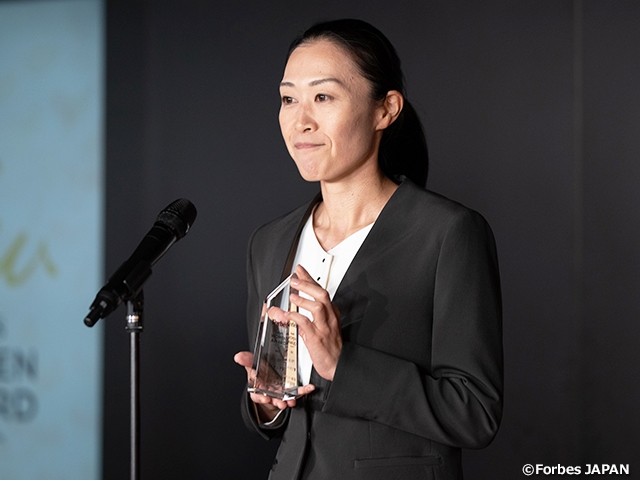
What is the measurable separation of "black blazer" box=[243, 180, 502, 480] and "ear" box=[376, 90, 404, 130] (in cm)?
17

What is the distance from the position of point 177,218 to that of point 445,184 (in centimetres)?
163

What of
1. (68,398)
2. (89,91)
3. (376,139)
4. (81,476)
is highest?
(89,91)

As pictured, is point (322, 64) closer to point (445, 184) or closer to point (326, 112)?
point (326, 112)

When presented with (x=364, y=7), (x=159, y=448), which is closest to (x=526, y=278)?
(x=364, y=7)

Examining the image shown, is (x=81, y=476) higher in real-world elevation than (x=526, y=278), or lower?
lower

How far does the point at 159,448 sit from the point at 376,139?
1841 millimetres

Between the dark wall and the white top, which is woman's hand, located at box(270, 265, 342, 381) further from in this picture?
the dark wall

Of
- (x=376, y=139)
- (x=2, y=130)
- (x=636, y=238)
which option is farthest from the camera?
(x=2, y=130)

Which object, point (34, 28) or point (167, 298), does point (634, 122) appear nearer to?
point (167, 298)

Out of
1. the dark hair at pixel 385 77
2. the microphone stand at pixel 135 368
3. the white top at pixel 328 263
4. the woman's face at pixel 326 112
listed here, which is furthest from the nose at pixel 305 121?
the microphone stand at pixel 135 368

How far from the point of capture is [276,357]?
55.9 inches

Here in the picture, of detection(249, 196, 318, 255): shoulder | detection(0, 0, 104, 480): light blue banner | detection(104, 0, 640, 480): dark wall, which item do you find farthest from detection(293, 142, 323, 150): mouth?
detection(0, 0, 104, 480): light blue banner

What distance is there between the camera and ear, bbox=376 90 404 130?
1.67m

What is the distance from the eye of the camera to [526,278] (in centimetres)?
288
